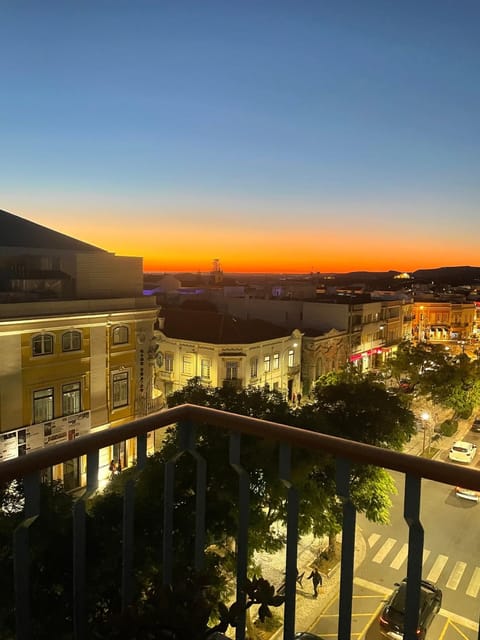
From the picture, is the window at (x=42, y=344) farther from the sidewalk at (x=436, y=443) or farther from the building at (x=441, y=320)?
the building at (x=441, y=320)

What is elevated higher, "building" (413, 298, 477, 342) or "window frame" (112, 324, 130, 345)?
"window frame" (112, 324, 130, 345)

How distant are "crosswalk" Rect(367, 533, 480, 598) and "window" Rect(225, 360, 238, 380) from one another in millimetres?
14675

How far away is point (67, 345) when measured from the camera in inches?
734

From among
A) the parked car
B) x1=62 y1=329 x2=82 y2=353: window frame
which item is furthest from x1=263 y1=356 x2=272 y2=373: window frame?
x1=62 y1=329 x2=82 y2=353: window frame

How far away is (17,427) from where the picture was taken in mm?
17188

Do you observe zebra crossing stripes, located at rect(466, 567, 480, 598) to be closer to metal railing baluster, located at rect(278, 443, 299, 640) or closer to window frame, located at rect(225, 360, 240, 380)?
metal railing baluster, located at rect(278, 443, 299, 640)

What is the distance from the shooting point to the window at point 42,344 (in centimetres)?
1762

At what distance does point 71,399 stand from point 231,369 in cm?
1237

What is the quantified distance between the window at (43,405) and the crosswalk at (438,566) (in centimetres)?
1167

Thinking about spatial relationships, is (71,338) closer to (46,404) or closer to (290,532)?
(46,404)

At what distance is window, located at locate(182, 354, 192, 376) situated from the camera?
3083cm

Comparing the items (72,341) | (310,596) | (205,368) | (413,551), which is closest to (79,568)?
(413,551)

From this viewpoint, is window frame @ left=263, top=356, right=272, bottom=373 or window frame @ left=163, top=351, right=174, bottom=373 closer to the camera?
window frame @ left=163, top=351, right=174, bottom=373

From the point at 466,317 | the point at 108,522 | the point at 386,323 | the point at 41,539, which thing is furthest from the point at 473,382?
the point at 466,317
